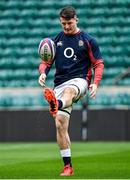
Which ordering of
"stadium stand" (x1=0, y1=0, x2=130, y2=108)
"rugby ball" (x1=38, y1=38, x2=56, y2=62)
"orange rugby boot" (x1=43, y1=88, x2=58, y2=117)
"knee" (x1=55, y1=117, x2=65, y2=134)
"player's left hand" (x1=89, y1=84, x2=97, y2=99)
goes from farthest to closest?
"stadium stand" (x1=0, y1=0, x2=130, y2=108)
"rugby ball" (x1=38, y1=38, x2=56, y2=62)
"knee" (x1=55, y1=117, x2=65, y2=134)
"player's left hand" (x1=89, y1=84, x2=97, y2=99)
"orange rugby boot" (x1=43, y1=88, x2=58, y2=117)

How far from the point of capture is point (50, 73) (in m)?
22.9

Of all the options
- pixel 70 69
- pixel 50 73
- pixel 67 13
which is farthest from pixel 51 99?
pixel 50 73

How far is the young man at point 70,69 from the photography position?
Result: 8570mm

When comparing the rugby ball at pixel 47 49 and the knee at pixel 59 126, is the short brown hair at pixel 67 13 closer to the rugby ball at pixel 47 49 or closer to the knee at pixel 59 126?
the rugby ball at pixel 47 49

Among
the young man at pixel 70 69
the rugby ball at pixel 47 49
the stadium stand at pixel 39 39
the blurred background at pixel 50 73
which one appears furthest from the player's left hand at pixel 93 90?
the stadium stand at pixel 39 39

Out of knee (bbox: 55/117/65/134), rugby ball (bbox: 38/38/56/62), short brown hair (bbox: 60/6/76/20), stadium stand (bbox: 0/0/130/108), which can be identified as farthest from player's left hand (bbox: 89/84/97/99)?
stadium stand (bbox: 0/0/130/108)

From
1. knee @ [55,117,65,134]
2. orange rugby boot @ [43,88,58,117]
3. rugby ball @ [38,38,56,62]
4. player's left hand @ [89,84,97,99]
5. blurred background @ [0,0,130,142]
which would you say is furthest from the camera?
blurred background @ [0,0,130,142]

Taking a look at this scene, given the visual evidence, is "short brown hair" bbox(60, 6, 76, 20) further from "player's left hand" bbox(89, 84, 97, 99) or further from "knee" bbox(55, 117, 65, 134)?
"knee" bbox(55, 117, 65, 134)

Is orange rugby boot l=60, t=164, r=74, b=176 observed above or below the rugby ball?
below

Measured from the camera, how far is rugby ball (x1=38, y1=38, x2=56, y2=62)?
871cm

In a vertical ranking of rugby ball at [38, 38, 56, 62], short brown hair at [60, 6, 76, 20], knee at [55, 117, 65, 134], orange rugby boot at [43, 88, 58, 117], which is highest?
short brown hair at [60, 6, 76, 20]

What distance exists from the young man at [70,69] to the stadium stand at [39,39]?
1152 centimetres

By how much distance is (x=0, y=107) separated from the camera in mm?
21266

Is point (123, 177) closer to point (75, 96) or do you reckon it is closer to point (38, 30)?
point (75, 96)
